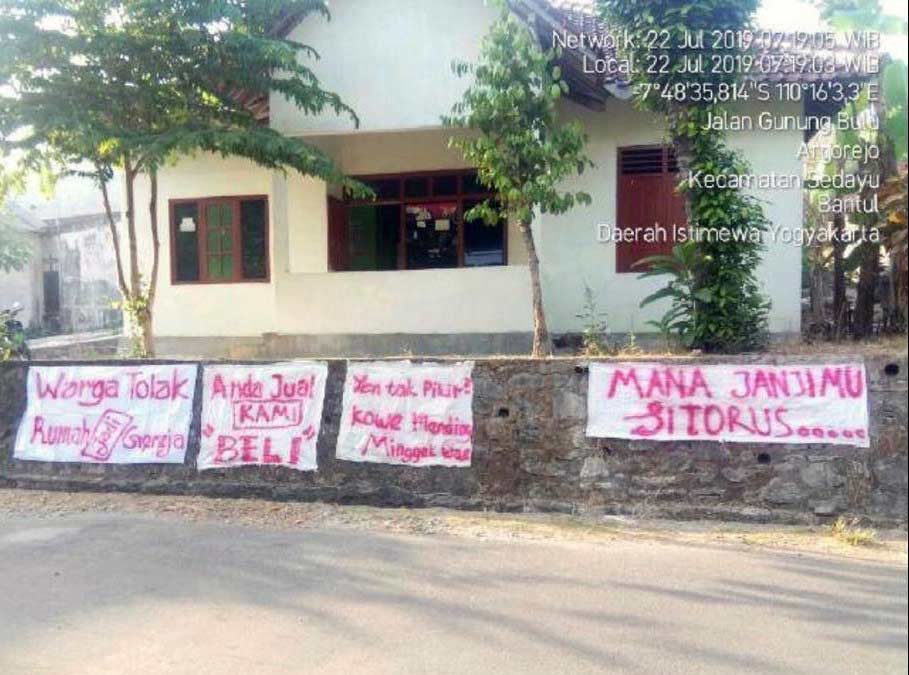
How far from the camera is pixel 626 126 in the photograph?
36.1ft

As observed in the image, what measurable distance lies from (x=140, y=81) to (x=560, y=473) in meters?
6.86

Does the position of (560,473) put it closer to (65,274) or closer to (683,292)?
(683,292)

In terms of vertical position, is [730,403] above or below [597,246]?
below

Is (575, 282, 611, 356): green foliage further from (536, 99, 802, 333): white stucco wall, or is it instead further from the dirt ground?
the dirt ground

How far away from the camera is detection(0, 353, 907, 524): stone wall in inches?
237

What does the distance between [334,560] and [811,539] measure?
11.3 feet

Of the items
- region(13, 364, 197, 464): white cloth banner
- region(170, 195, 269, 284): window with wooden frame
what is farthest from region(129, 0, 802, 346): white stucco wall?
region(13, 364, 197, 464): white cloth banner

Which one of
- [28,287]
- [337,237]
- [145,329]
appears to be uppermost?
[337,237]

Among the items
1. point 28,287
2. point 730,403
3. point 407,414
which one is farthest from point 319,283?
point 28,287

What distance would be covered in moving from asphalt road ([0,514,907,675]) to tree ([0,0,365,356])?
5.16 metres

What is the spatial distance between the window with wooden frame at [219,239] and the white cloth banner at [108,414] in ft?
18.6

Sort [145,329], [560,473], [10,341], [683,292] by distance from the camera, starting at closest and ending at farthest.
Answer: [560,473], [683,292], [10,341], [145,329]

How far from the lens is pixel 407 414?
686cm

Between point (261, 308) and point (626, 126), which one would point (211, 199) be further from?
point (626, 126)
